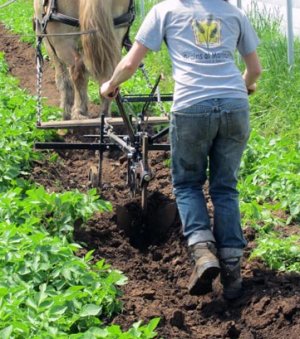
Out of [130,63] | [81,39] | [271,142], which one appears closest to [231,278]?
[130,63]

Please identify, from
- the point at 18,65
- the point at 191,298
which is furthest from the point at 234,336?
the point at 18,65

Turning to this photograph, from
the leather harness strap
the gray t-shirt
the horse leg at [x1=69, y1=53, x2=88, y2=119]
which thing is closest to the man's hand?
the gray t-shirt

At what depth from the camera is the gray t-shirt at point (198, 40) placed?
16.0 ft

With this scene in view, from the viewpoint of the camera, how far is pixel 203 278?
486 cm

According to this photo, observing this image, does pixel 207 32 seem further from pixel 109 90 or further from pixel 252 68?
pixel 109 90

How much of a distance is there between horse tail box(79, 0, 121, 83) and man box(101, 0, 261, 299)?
260 cm

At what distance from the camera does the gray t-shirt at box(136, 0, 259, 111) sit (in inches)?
192

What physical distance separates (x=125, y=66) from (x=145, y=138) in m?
0.99

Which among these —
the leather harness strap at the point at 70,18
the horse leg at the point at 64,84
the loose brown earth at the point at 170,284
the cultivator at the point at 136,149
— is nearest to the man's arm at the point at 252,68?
the cultivator at the point at 136,149

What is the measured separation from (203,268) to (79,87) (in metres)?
4.04

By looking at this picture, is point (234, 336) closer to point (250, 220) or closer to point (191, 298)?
point (191, 298)

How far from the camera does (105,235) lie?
6.15 meters

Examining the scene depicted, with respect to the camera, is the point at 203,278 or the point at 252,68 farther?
the point at 252,68

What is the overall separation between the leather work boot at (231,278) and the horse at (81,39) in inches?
125
